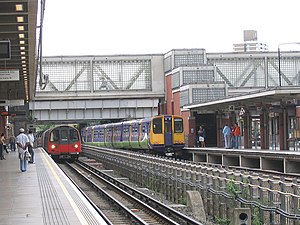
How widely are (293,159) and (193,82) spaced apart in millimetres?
34010

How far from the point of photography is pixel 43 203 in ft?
49.8

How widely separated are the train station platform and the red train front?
2229cm

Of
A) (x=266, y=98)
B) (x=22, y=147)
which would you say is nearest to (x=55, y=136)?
(x=266, y=98)

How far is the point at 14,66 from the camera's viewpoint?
3269 cm

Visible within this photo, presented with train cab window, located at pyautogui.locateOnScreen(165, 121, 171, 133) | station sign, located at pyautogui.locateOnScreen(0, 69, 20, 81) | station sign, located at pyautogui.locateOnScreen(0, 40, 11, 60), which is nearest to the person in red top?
train cab window, located at pyautogui.locateOnScreen(165, 121, 171, 133)

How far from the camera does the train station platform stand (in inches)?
488

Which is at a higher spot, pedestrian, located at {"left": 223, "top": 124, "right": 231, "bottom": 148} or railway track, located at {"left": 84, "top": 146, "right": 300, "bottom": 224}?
pedestrian, located at {"left": 223, "top": 124, "right": 231, "bottom": 148}

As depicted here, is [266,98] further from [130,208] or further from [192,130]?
[192,130]

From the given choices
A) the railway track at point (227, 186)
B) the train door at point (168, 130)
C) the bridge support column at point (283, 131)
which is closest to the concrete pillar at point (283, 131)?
the bridge support column at point (283, 131)

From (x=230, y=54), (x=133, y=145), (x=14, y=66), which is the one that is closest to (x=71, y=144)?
(x=133, y=145)

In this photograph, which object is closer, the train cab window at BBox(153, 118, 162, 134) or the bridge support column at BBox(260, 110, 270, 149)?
the bridge support column at BBox(260, 110, 270, 149)

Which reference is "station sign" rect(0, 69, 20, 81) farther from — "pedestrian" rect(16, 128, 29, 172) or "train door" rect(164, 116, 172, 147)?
"train door" rect(164, 116, 172, 147)

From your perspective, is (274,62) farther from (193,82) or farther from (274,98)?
(274,98)

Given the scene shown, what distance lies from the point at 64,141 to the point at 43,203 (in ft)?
100
